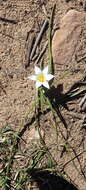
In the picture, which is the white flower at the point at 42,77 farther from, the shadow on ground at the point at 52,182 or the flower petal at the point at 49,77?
the shadow on ground at the point at 52,182

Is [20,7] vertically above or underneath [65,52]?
above

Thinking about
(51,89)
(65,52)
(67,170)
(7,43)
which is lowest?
(67,170)

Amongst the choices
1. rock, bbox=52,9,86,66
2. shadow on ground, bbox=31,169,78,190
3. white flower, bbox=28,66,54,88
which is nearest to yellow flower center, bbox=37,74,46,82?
white flower, bbox=28,66,54,88

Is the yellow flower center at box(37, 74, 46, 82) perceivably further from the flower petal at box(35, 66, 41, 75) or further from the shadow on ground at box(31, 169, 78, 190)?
the shadow on ground at box(31, 169, 78, 190)

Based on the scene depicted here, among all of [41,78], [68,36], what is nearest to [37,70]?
[41,78]

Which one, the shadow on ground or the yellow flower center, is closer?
the yellow flower center

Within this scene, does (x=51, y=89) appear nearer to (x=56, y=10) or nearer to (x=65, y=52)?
(x=65, y=52)

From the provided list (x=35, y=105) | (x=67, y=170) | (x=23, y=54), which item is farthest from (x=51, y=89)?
(x=67, y=170)
